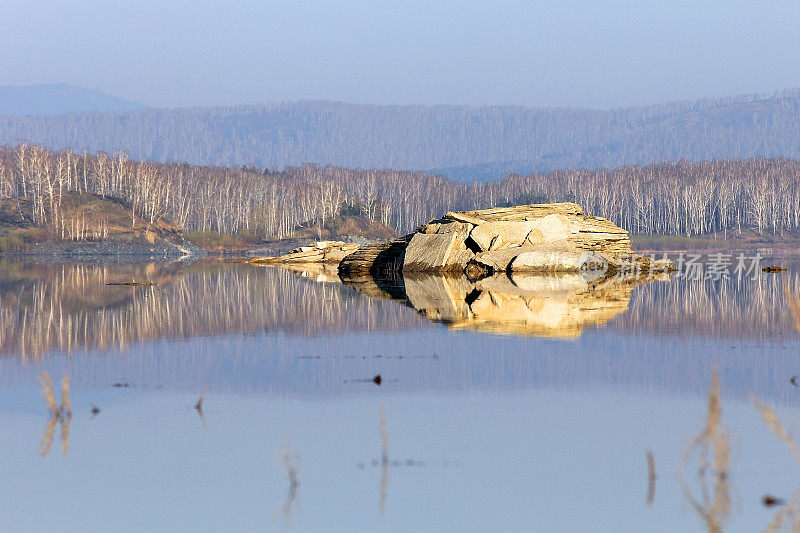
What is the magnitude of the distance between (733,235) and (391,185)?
2553 inches

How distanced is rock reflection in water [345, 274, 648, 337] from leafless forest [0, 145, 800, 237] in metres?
83.5

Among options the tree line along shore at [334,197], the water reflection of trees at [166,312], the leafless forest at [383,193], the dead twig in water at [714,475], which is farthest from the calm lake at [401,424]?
the leafless forest at [383,193]

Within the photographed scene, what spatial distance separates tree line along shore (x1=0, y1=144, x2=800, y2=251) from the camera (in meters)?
118

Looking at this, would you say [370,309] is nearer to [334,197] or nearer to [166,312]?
[166,312]

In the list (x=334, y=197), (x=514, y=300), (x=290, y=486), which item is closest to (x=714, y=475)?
(x=290, y=486)

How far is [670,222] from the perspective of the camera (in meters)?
148

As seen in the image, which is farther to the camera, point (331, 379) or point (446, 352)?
point (446, 352)

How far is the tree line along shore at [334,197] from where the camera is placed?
117600mm

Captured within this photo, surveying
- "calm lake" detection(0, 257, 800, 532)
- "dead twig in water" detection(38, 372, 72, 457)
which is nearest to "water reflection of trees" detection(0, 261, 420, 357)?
"calm lake" detection(0, 257, 800, 532)

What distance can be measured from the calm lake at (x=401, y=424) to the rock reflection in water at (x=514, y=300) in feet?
0.89

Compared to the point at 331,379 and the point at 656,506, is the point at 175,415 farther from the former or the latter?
the point at 656,506

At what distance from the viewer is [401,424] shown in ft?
35.7

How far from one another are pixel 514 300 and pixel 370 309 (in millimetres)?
4704

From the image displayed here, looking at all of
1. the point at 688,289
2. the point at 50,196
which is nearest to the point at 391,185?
the point at 50,196
